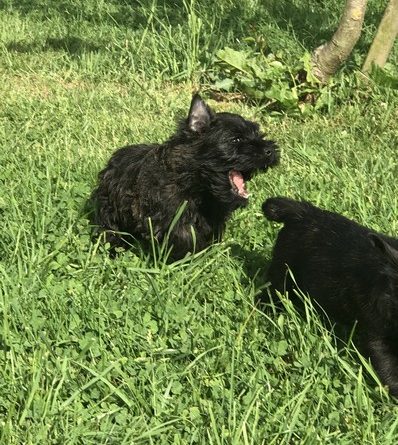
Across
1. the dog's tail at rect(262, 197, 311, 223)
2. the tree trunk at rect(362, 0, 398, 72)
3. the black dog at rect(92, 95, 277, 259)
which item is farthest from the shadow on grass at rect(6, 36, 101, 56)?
the dog's tail at rect(262, 197, 311, 223)

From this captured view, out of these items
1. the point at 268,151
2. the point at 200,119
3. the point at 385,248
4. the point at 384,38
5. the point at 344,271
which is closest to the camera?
the point at 385,248

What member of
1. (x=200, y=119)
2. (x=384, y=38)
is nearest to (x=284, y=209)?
(x=200, y=119)

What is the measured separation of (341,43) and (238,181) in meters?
3.38

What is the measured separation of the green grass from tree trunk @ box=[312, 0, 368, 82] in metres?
0.28

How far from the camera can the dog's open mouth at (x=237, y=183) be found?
4184 millimetres

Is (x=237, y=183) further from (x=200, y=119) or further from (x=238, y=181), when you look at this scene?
(x=200, y=119)

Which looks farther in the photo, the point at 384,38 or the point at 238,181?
the point at 384,38

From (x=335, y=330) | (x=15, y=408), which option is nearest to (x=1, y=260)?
(x=15, y=408)

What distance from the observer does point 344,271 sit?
351 centimetres

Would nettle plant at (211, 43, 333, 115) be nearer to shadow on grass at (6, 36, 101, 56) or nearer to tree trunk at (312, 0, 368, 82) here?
tree trunk at (312, 0, 368, 82)

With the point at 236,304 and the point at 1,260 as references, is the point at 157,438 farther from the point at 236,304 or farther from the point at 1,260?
the point at 1,260

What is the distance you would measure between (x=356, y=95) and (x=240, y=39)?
208cm

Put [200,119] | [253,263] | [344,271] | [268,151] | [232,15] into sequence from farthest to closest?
[232,15]
[253,263]
[200,119]
[268,151]
[344,271]

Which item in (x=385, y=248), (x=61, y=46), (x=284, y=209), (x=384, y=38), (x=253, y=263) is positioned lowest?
(x=61, y=46)
